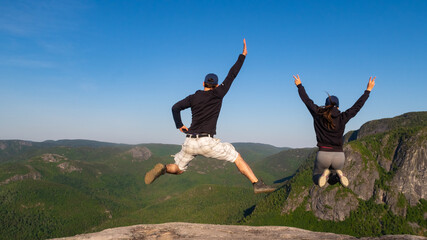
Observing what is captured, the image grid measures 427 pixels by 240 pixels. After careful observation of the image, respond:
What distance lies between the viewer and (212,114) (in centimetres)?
1127

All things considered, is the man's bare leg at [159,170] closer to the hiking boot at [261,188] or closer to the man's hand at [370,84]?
the hiking boot at [261,188]

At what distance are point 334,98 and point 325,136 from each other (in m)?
1.72

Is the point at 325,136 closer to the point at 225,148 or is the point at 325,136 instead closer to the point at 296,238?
the point at 225,148

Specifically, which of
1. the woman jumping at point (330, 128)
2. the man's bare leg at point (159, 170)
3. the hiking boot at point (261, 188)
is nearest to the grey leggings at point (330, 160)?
the woman jumping at point (330, 128)

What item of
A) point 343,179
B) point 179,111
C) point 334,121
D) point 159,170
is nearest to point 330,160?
point 343,179

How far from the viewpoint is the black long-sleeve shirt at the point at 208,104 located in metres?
11.1

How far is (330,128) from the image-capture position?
12.4m

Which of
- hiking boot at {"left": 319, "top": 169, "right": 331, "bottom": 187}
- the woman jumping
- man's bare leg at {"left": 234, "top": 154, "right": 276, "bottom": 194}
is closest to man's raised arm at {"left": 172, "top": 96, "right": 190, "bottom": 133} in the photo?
man's bare leg at {"left": 234, "top": 154, "right": 276, "bottom": 194}

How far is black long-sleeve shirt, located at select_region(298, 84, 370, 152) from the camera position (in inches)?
489

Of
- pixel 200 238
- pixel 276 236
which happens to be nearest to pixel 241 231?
pixel 276 236

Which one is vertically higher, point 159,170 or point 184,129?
point 184,129

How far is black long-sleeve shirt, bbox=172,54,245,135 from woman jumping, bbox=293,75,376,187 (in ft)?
12.7

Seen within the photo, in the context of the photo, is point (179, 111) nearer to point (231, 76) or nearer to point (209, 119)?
point (209, 119)

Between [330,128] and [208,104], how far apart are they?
18.0 feet
